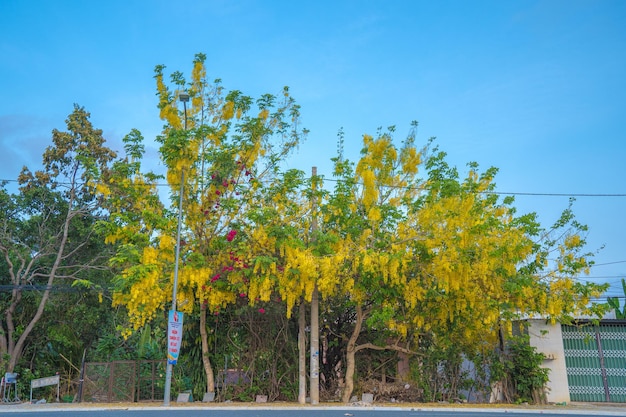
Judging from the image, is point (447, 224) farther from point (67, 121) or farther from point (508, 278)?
point (67, 121)

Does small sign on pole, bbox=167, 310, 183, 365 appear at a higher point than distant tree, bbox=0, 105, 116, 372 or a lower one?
lower

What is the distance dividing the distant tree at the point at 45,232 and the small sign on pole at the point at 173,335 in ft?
24.4

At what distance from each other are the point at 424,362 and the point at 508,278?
12.6 feet

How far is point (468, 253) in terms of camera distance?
1421cm

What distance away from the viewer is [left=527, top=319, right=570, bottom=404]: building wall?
15836 millimetres

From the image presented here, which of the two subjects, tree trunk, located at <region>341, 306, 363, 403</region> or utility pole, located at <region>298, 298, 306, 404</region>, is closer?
utility pole, located at <region>298, 298, 306, 404</region>

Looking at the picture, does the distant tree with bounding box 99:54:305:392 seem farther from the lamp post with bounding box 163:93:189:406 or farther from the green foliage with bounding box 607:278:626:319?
the green foliage with bounding box 607:278:626:319

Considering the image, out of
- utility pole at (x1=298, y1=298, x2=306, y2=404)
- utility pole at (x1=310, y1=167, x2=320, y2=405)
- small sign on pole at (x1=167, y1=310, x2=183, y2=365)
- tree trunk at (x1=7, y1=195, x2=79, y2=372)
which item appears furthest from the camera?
tree trunk at (x1=7, y1=195, x2=79, y2=372)

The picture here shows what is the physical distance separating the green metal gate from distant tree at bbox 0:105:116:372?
690 inches

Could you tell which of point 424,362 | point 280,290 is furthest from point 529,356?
point 280,290

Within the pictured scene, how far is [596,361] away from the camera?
Result: 640 inches

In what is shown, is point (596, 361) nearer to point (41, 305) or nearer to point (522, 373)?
point (522, 373)

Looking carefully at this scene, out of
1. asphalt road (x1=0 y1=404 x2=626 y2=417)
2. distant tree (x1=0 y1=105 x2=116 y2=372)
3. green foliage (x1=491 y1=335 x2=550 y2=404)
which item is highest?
distant tree (x1=0 y1=105 x2=116 y2=372)

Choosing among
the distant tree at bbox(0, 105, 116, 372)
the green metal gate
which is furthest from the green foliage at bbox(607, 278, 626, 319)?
the distant tree at bbox(0, 105, 116, 372)
